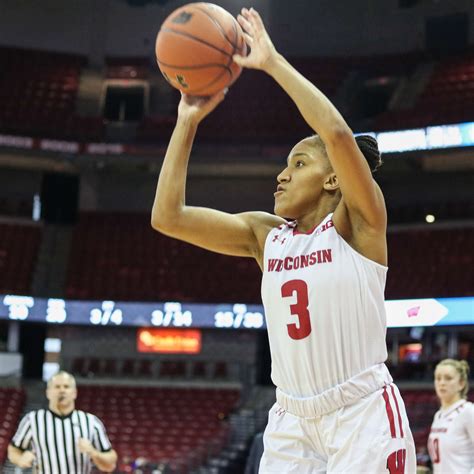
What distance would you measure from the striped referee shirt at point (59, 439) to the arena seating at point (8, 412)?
27.0 feet

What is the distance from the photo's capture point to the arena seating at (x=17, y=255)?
1848cm

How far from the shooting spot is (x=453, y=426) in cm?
637

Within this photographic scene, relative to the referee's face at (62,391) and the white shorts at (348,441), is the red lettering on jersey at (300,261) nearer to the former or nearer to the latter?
the white shorts at (348,441)

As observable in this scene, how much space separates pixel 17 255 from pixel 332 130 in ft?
56.0

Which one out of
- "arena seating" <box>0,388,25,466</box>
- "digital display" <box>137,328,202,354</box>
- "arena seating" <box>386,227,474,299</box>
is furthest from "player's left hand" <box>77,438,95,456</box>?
"digital display" <box>137,328,202,354</box>

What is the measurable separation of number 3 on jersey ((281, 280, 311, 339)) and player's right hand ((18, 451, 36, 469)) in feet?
12.2

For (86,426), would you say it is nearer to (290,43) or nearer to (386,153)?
(386,153)

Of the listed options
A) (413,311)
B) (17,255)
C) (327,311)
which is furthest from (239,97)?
(327,311)

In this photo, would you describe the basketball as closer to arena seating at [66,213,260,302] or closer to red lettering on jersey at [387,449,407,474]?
red lettering on jersey at [387,449,407,474]

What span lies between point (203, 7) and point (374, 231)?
42.5 inches

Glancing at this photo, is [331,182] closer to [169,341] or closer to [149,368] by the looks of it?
[149,368]

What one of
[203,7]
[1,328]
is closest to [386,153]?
[1,328]

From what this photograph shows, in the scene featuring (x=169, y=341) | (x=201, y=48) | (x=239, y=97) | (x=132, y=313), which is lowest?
(x=201, y=48)

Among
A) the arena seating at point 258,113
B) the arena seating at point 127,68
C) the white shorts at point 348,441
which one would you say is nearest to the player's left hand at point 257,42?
the white shorts at point 348,441
